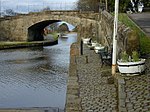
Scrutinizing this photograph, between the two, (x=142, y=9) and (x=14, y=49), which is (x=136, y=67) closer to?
(x=14, y=49)

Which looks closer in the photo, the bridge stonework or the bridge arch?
the bridge stonework

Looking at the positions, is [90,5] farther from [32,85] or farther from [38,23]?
[32,85]

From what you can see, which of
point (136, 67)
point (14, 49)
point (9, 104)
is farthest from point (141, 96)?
point (14, 49)

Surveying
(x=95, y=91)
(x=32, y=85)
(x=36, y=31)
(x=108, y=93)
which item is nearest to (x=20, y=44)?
(x=36, y=31)

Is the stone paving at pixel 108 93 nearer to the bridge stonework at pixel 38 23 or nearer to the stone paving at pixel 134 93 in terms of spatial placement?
the stone paving at pixel 134 93

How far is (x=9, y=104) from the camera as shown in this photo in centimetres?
1401

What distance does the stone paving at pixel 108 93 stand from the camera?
30.6 feet

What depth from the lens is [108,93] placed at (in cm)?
1109

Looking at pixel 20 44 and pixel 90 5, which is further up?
pixel 90 5

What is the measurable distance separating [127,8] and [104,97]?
3508 centimetres

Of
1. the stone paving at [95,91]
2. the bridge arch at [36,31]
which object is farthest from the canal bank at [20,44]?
the stone paving at [95,91]

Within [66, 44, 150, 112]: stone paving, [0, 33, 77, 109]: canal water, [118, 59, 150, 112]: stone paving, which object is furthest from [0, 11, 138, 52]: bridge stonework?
[118, 59, 150, 112]: stone paving

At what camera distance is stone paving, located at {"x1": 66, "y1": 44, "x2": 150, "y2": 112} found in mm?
9320

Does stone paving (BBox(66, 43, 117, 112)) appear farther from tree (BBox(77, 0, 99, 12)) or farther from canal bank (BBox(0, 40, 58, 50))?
tree (BBox(77, 0, 99, 12))
